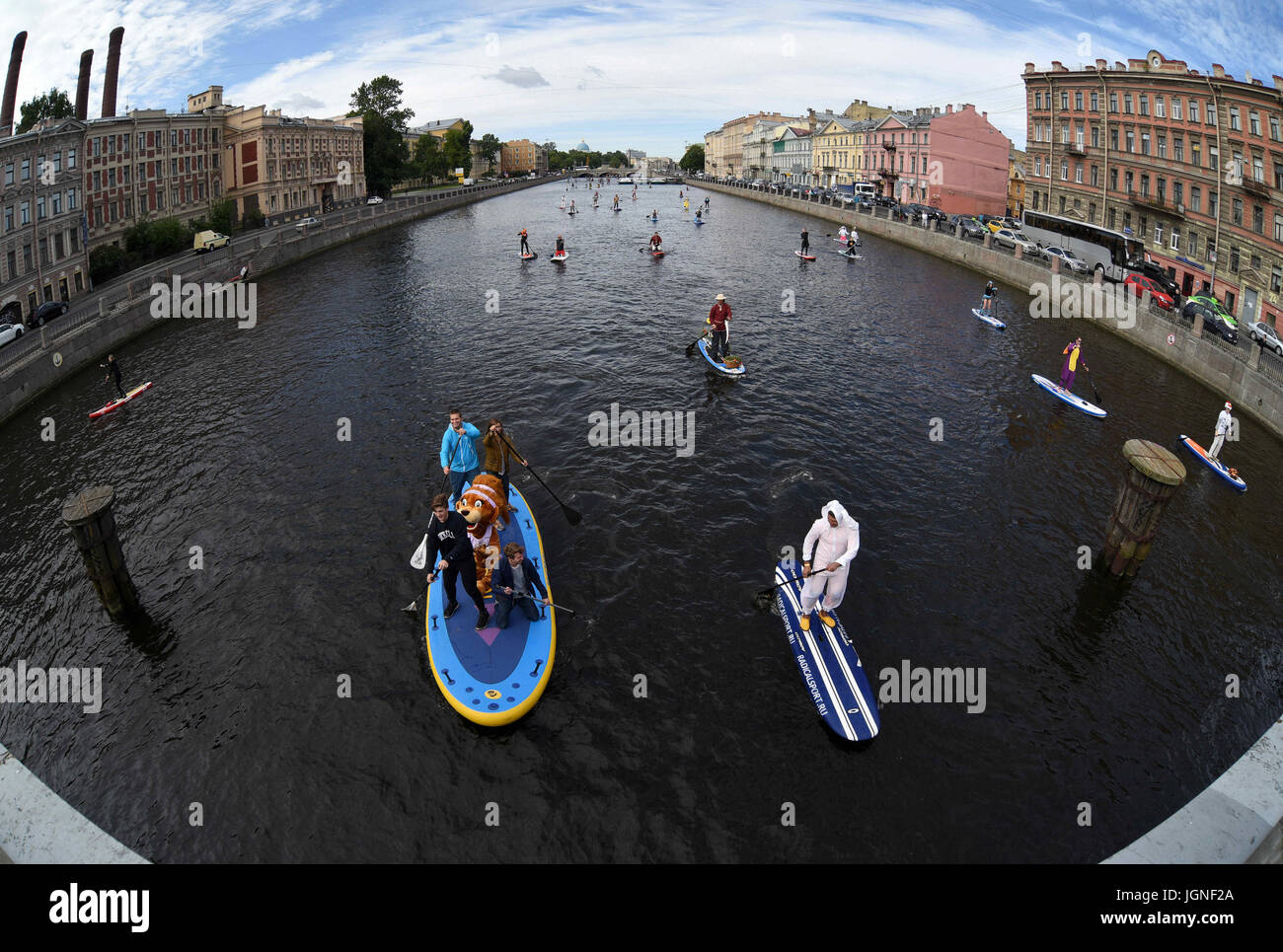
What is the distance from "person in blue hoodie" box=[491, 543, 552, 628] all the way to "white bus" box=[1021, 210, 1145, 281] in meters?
47.7

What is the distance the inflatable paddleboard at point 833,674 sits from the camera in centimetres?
1098

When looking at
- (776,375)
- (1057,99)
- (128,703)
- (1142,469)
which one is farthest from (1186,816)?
(1057,99)

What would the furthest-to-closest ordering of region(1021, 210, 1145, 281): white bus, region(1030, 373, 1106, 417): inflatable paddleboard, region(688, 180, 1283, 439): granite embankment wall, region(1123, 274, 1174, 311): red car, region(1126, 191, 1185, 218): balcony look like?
region(1021, 210, 1145, 281): white bus, region(1126, 191, 1185, 218): balcony, region(1123, 274, 1174, 311): red car, region(1030, 373, 1106, 417): inflatable paddleboard, region(688, 180, 1283, 439): granite embankment wall

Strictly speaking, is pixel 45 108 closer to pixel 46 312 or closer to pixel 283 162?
pixel 283 162

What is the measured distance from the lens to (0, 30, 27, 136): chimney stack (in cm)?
5662

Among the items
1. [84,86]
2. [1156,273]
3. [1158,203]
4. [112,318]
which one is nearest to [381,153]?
[84,86]

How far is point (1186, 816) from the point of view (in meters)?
8.41

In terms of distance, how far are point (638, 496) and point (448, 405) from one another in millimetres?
10396

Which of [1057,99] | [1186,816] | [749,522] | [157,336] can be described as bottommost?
[1186,816]

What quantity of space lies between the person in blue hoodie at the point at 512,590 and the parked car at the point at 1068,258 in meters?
44.6

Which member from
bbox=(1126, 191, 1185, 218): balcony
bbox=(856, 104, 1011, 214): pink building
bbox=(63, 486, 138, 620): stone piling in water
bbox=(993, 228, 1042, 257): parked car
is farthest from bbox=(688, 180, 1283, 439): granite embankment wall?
bbox=(63, 486, 138, 620): stone piling in water

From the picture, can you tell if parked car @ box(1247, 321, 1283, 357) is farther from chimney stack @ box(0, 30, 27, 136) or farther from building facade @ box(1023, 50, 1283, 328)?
chimney stack @ box(0, 30, 27, 136)

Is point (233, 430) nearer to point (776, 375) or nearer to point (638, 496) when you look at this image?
point (638, 496)
